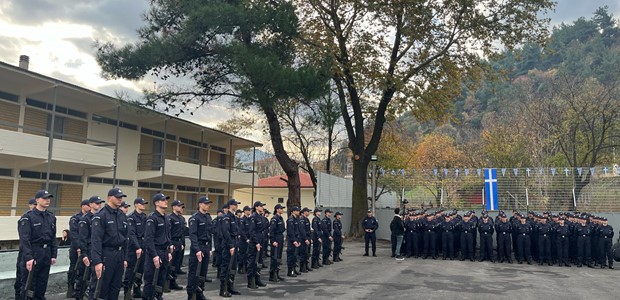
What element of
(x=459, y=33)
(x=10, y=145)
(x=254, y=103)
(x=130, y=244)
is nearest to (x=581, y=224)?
(x=459, y=33)

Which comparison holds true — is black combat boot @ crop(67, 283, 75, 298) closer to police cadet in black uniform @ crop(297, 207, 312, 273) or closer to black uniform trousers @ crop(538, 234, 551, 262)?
police cadet in black uniform @ crop(297, 207, 312, 273)

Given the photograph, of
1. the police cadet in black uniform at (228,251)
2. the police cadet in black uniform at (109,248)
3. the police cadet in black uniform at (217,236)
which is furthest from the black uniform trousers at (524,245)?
the police cadet in black uniform at (109,248)

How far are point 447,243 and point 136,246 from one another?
12114 mm

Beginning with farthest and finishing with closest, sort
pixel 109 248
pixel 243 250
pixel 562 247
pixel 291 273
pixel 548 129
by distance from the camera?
pixel 548 129, pixel 562 247, pixel 291 273, pixel 243 250, pixel 109 248

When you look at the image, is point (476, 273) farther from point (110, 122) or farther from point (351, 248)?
point (110, 122)

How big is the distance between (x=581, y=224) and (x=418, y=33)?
10527 millimetres

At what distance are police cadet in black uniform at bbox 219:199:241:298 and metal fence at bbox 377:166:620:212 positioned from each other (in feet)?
50.1

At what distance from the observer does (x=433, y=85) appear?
22531mm

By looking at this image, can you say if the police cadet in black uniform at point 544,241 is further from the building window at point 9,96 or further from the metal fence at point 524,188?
the building window at point 9,96

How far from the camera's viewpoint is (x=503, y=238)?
16312 mm

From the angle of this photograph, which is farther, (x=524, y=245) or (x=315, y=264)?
(x=524, y=245)

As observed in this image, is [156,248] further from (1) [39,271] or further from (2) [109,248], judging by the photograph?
(1) [39,271]

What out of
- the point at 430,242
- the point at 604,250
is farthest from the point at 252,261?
the point at 604,250

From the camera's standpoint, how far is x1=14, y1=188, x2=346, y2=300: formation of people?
7004 millimetres
